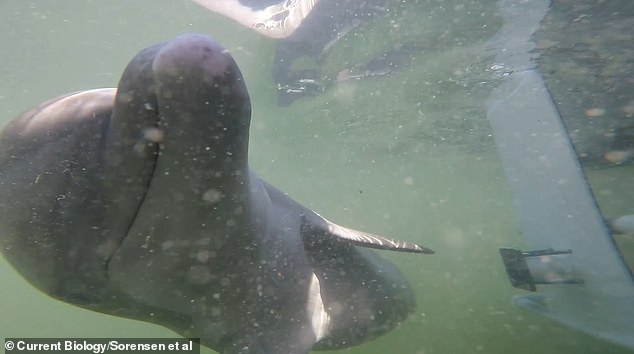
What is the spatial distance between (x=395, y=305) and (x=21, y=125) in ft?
15.9

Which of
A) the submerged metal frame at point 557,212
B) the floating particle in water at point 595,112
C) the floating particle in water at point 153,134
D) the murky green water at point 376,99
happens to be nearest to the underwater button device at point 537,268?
the submerged metal frame at point 557,212

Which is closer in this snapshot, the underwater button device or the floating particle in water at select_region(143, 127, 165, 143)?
the floating particle in water at select_region(143, 127, 165, 143)

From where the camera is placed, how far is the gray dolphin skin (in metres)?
1.82

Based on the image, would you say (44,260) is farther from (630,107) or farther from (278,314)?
(630,107)

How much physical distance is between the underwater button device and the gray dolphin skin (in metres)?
4.82

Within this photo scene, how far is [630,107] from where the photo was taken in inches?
448

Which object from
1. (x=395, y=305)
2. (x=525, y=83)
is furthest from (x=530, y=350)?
(x=525, y=83)

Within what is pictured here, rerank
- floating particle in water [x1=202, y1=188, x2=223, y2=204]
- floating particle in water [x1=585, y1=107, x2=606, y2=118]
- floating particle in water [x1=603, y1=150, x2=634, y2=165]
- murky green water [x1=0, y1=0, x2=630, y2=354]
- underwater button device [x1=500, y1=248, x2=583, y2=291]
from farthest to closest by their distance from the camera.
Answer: floating particle in water [x1=603, y1=150, x2=634, y2=165], floating particle in water [x1=585, y1=107, x2=606, y2=118], murky green water [x1=0, y1=0, x2=630, y2=354], underwater button device [x1=500, y1=248, x2=583, y2=291], floating particle in water [x1=202, y1=188, x2=223, y2=204]

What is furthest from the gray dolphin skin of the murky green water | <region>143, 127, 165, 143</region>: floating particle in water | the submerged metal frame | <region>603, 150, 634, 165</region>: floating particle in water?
<region>603, 150, 634, 165</region>: floating particle in water

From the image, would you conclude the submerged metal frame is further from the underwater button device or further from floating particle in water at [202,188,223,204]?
floating particle in water at [202,188,223,204]

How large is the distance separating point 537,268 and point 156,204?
6.71 metres

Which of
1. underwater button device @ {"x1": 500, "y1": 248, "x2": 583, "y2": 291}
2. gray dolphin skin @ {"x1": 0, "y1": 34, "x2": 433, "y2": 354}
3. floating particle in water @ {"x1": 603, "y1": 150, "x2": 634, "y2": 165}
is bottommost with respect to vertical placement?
floating particle in water @ {"x1": 603, "y1": 150, "x2": 634, "y2": 165}

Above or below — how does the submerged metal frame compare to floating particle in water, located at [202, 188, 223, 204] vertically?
below

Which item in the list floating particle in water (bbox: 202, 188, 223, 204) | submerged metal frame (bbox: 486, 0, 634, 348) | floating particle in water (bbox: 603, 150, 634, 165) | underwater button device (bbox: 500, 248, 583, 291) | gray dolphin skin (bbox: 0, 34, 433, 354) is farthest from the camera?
floating particle in water (bbox: 603, 150, 634, 165)
